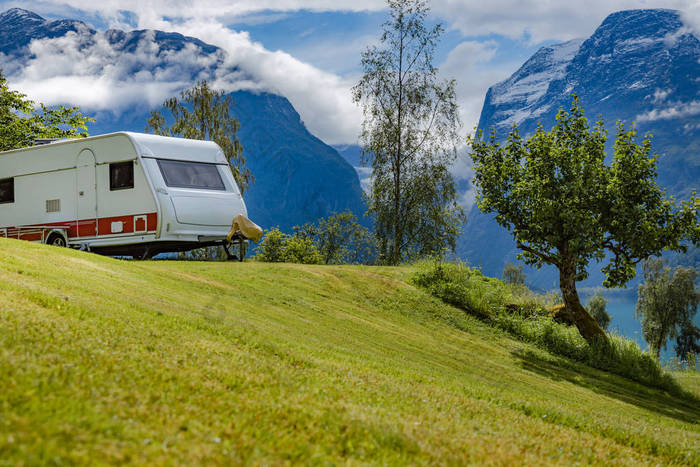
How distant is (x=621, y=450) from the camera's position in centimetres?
662

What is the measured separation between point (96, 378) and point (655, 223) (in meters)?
16.9

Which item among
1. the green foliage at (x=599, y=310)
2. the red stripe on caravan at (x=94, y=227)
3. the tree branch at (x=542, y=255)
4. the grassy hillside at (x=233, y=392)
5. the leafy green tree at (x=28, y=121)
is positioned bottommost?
the green foliage at (x=599, y=310)

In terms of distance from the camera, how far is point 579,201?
1797cm

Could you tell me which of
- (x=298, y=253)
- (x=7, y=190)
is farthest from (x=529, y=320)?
(x=298, y=253)

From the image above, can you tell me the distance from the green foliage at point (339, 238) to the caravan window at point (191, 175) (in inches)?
1250

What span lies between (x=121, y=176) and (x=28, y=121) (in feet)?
72.2

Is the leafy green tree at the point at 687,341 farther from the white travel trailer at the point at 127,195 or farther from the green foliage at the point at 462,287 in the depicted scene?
the white travel trailer at the point at 127,195

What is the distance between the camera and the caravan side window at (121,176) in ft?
59.1

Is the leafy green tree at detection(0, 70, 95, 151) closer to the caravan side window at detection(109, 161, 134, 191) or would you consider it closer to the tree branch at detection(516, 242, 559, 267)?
the caravan side window at detection(109, 161, 134, 191)

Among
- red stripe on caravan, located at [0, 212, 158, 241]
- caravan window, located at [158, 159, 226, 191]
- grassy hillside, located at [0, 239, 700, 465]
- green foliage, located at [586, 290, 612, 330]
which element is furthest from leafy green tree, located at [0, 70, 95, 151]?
green foliage, located at [586, 290, 612, 330]

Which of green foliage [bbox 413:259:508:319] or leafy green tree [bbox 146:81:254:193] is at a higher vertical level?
leafy green tree [bbox 146:81:254:193]

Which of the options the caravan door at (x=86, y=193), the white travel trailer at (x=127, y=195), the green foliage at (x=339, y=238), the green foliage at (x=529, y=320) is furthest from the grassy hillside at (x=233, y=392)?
the green foliage at (x=339, y=238)

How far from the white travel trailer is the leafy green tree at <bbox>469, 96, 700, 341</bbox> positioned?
8464mm

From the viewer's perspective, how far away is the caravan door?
737 inches
